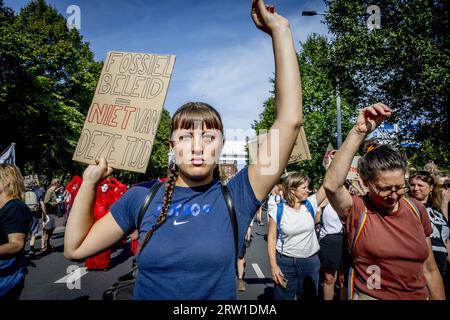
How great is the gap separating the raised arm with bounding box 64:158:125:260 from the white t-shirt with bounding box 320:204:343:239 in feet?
12.8

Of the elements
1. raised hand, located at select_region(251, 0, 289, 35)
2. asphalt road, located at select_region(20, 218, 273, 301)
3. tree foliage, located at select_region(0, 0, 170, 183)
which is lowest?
asphalt road, located at select_region(20, 218, 273, 301)

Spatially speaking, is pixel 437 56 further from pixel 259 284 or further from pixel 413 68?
pixel 259 284

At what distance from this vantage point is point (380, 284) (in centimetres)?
213

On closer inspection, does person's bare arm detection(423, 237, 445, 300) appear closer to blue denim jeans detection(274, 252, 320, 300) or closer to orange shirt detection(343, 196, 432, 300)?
orange shirt detection(343, 196, 432, 300)

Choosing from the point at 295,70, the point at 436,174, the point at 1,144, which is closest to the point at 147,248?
the point at 295,70

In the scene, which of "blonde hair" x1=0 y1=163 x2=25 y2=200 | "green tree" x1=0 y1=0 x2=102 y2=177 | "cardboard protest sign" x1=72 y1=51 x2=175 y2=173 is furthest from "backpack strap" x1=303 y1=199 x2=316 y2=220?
"green tree" x1=0 y1=0 x2=102 y2=177

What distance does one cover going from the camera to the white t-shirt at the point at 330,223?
183 inches

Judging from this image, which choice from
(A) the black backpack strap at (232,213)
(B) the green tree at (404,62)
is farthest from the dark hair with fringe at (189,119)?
(B) the green tree at (404,62)

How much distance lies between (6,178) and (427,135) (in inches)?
555

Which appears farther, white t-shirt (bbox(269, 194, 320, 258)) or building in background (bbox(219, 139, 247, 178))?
building in background (bbox(219, 139, 247, 178))

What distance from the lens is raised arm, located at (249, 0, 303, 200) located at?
1.42m

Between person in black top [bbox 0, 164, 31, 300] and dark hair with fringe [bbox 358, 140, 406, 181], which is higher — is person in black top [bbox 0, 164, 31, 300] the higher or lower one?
the lower one

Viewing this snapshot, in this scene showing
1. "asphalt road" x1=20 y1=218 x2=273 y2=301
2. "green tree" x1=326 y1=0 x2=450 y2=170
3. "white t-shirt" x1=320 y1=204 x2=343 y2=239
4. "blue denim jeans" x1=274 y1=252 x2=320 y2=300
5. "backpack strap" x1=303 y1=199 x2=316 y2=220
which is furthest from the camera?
"green tree" x1=326 y1=0 x2=450 y2=170

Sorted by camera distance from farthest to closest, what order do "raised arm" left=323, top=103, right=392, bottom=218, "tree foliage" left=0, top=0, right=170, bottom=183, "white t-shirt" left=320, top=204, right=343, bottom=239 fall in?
"tree foliage" left=0, top=0, right=170, bottom=183, "white t-shirt" left=320, top=204, right=343, bottom=239, "raised arm" left=323, top=103, right=392, bottom=218
